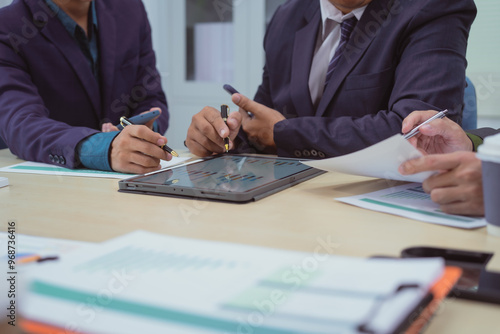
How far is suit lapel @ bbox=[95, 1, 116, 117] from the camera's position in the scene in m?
1.64

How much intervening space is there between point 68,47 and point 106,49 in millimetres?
149

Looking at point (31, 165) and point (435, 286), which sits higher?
point (435, 286)

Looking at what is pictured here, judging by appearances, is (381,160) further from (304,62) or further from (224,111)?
(304,62)

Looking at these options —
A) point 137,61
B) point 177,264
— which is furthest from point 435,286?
point 137,61

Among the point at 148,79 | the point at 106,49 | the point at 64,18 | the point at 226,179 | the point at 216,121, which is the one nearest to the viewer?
the point at 226,179

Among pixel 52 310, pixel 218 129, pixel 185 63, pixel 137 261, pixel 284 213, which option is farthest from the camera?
pixel 185 63

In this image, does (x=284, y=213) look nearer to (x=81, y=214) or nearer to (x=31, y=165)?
(x=81, y=214)

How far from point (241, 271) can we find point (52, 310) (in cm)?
16

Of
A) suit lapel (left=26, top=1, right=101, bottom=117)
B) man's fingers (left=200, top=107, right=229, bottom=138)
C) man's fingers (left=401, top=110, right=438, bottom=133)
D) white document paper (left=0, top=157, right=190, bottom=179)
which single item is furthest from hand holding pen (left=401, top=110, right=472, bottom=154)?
suit lapel (left=26, top=1, right=101, bottom=117)

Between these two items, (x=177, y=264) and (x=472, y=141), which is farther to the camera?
(x=472, y=141)

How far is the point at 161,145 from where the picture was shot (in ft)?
3.66

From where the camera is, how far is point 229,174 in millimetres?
999

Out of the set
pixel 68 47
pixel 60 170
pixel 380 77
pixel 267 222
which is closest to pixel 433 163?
pixel 267 222

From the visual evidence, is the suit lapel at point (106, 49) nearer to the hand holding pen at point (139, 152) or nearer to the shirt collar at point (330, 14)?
the hand holding pen at point (139, 152)
